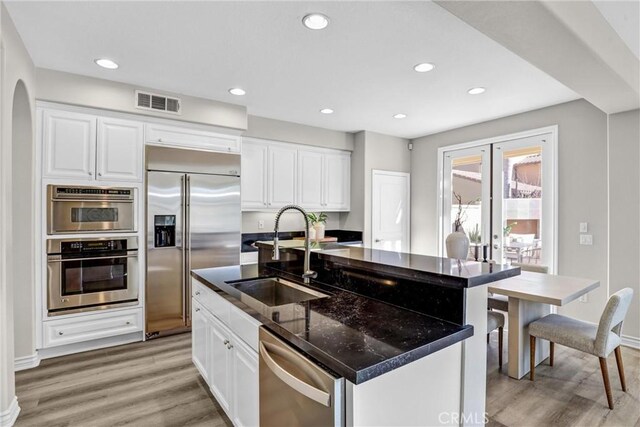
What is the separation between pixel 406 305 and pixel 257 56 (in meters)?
2.27

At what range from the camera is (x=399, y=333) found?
1.30 metres

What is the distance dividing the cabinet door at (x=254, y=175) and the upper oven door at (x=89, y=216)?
1.39 meters

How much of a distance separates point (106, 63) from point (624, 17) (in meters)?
3.93

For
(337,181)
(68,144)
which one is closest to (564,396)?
(337,181)

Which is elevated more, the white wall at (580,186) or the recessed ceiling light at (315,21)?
the recessed ceiling light at (315,21)

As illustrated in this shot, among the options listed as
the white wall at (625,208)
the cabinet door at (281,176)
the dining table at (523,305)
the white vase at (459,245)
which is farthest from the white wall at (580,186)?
the cabinet door at (281,176)

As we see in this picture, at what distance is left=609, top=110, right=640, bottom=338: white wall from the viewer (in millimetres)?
3256

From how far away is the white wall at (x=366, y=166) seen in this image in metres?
5.12

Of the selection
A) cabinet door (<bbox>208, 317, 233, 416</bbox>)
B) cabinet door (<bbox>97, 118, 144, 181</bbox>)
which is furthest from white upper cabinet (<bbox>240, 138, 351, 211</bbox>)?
cabinet door (<bbox>208, 317, 233, 416</bbox>)

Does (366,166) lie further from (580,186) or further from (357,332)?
(357,332)

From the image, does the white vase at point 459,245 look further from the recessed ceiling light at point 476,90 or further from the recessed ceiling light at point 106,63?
the recessed ceiling light at point 106,63

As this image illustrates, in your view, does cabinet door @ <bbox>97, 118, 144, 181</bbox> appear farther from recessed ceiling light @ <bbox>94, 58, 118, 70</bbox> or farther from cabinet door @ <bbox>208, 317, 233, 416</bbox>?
cabinet door @ <bbox>208, 317, 233, 416</bbox>

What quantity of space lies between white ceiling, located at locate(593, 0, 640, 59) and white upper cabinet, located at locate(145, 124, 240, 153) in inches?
134

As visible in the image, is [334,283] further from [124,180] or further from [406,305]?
[124,180]
